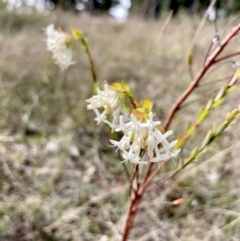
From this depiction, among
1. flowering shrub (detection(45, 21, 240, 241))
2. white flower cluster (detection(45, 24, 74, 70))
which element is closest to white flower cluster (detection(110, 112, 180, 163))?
flowering shrub (detection(45, 21, 240, 241))

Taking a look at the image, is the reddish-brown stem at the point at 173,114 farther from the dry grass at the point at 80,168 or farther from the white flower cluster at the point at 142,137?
the white flower cluster at the point at 142,137

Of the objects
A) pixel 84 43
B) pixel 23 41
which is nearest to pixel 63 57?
pixel 84 43

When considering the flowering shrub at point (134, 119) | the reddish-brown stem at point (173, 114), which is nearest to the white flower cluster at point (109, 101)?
the flowering shrub at point (134, 119)

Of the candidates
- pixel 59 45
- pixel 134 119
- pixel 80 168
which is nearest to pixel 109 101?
pixel 134 119

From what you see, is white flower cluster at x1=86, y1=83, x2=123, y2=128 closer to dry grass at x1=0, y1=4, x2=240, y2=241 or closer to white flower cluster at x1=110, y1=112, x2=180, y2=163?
white flower cluster at x1=110, y1=112, x2=180, y2=163

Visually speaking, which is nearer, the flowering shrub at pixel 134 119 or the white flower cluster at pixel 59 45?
the flowering shrub at pixel 134 119

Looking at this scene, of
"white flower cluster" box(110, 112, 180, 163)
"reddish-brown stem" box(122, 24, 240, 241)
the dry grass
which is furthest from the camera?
the dry grass
